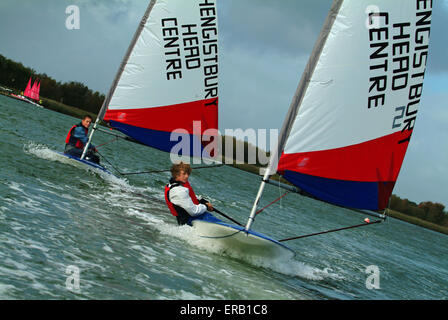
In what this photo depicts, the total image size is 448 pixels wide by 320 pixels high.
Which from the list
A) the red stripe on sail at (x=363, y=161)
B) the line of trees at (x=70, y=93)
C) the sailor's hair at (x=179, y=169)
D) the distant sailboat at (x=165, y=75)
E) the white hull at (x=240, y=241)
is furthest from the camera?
the line of trees at (x=70, y=93)

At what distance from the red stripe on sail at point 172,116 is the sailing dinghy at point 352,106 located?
5.11 meters

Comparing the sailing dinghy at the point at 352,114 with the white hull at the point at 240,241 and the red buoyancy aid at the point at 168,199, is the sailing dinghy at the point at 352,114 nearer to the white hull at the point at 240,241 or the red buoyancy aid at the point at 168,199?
the white hull at the point at 240,241

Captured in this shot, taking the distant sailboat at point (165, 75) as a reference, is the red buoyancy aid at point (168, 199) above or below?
below

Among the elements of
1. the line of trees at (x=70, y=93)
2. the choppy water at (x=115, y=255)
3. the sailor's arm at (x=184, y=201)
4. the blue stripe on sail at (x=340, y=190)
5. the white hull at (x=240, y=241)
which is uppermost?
the line of trees at (x=70, y=93)

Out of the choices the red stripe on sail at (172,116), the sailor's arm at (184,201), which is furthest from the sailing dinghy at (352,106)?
the red stripe on sail at (172,116)

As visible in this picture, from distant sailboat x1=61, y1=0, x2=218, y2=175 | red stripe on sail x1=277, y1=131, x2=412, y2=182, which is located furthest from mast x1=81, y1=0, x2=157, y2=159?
red stripe on sail x1=277, y1=131, x2=412, y2=182

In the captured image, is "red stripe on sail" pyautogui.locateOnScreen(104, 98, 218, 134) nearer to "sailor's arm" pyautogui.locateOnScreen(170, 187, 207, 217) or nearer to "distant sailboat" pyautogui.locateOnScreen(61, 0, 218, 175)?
"distant sailboat" pyautogui.locateOnScreen(61, 0, 218, 175)

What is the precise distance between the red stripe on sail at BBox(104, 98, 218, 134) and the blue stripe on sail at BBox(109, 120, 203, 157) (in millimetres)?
108

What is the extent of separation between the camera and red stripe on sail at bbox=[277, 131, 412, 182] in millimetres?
7075

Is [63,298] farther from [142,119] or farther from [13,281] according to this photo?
[142,119]

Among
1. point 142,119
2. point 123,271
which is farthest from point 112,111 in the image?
point 123,271

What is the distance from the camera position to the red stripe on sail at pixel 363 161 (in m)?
7.07

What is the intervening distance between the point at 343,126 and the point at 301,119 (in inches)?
30.4

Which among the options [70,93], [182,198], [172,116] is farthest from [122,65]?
[70,93]
